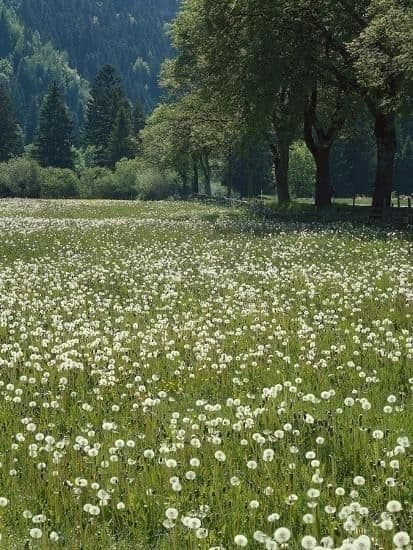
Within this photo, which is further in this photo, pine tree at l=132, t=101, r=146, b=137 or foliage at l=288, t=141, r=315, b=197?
pine tree at l=132, t=101, r=146, b=137

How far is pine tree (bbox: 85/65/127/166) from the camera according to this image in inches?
4702

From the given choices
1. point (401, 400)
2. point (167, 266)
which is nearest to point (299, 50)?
point (167, 266)

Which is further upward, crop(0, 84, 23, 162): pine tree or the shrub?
crop(0, 84, 23, 162): pine tree

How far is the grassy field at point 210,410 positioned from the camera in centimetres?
443

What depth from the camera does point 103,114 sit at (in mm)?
127188

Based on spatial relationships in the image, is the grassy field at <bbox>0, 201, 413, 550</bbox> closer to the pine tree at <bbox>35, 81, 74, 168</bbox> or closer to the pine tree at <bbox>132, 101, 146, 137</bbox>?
the pine tree at <bbox>35, 81, 74, 168</bbox>

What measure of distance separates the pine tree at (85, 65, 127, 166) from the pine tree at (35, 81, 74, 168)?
797 cm

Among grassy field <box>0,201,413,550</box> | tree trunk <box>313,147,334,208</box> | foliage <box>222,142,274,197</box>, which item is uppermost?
foliage <box>222,142,274,197</box>

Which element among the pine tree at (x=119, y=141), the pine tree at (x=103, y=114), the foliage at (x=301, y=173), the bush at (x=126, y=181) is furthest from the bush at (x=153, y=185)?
the foliage at (x=301, y=173)

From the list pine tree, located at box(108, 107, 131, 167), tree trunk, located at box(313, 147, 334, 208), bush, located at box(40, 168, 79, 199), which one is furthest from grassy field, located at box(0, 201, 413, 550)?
pine tree, located at box(108, 107, 131, 167)

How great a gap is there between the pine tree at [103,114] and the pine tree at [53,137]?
7.97 meters

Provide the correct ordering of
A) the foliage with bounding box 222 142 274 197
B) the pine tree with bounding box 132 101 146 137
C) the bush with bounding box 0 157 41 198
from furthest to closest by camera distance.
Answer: the pine tree with bounding box 132 101 146 137 < the foliage with bounding box 222 142 274 197 < the bush with bounding box 0 157 41 198

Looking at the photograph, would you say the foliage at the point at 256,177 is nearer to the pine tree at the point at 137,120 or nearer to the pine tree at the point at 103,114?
the pine tree at the point at 103,114

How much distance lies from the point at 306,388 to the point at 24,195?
92.6m
